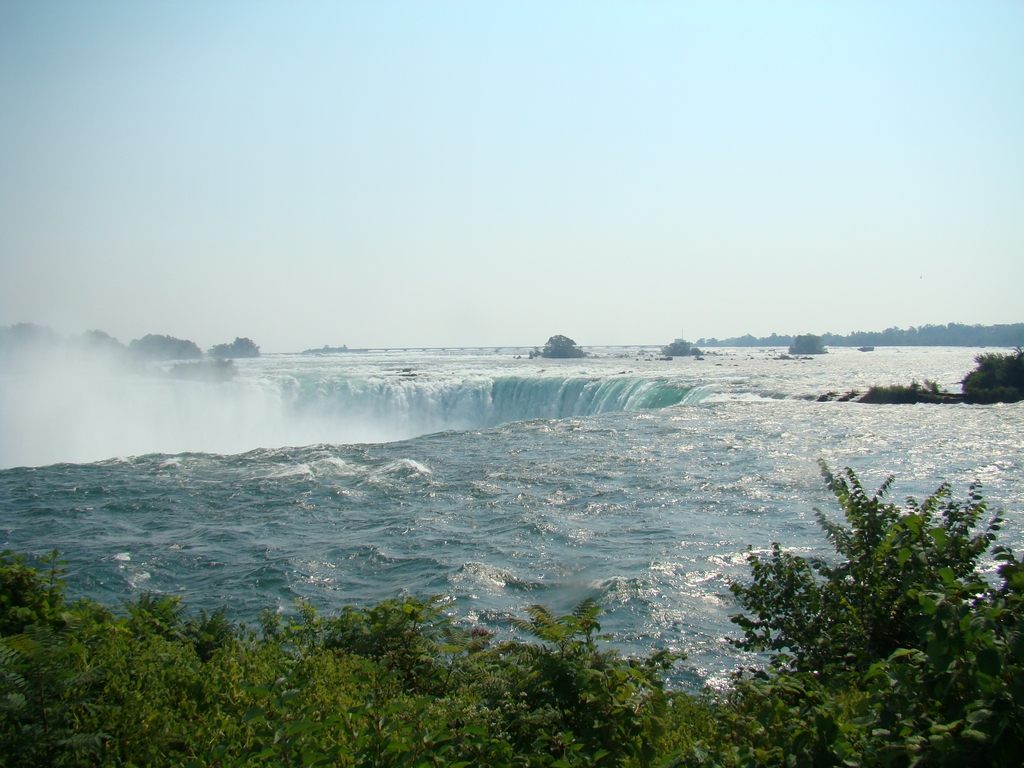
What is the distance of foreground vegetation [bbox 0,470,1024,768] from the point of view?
275 centimetres

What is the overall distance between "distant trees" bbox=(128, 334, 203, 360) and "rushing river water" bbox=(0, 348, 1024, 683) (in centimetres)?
5489

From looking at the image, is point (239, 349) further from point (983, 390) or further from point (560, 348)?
point (983, 390)

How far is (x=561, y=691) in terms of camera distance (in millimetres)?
4262

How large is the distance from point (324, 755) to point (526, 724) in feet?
4.15

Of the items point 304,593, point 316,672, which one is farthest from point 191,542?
point 316,672

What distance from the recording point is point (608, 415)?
105 feet

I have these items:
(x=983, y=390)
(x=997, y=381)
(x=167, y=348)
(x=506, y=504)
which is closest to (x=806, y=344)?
(x=997, y=381)

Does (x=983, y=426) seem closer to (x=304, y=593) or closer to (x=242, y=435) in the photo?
(x=304, y=593)

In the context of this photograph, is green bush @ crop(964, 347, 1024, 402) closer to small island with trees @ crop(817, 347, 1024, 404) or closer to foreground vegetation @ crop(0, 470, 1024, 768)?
small island with trees @ crop(817, 347, 1024, 404)

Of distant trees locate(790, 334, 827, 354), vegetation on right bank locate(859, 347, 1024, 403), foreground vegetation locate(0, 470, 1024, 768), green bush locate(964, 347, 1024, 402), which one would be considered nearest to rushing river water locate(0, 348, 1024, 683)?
vegetation on right bank locate(859, 347, 1024, 403)

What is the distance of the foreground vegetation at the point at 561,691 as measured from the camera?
9.04 feet

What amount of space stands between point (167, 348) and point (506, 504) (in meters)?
84.0

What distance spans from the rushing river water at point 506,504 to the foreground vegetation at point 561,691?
3206 millimetres

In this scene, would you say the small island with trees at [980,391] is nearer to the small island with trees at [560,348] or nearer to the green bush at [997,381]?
the green bush at [997,381]
